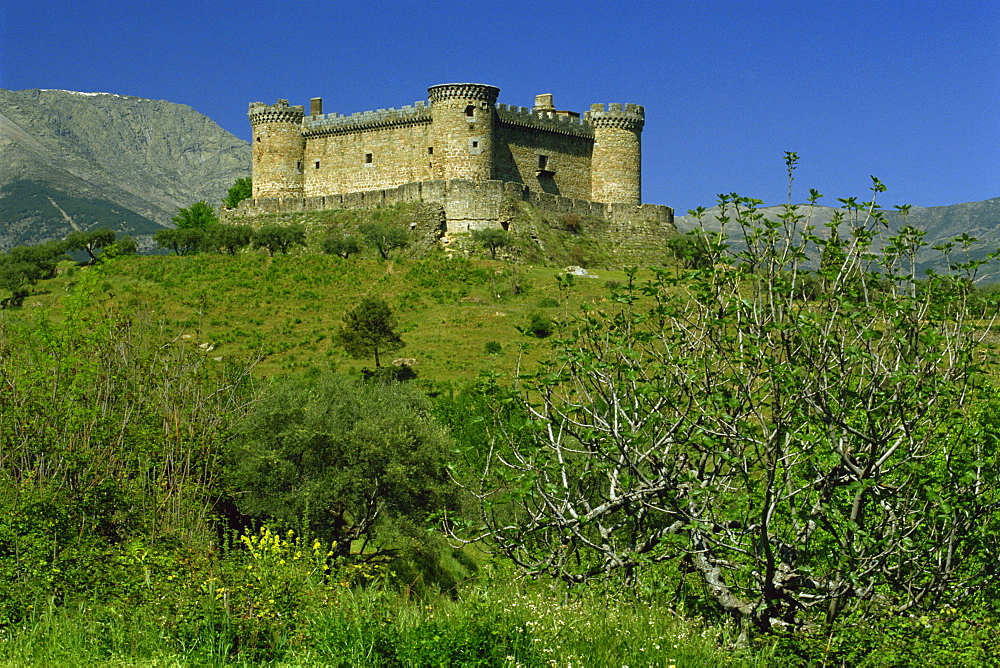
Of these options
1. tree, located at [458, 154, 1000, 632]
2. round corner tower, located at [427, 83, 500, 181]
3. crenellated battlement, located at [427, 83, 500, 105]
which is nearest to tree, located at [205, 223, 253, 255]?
round corner tower, located at [427, 83, 500, 181]

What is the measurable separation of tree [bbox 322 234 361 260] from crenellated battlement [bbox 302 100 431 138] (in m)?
8.97

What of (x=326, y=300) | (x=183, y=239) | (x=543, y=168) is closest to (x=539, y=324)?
(x=326, y=300)

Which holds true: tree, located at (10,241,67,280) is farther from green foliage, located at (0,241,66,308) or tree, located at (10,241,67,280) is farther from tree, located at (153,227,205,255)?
tree, located at (153,227,205,255)

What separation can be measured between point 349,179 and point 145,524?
49520 millimetres

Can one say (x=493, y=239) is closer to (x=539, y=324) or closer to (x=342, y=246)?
(x=342, y=246)

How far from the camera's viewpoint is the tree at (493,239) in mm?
54500

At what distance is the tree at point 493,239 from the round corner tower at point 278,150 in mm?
14335

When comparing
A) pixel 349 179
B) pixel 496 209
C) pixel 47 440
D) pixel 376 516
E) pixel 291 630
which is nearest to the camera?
pixel 291 630

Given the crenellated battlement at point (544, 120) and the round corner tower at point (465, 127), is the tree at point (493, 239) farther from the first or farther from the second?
the crenellated battlement at point (544, 120)

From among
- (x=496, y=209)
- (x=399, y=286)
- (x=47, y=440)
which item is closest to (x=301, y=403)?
(x=47, y=440)

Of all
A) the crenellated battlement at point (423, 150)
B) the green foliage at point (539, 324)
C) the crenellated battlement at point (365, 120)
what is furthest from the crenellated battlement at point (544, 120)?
the green foliage at point (539, 324)

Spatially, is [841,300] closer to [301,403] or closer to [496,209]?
[301,403]

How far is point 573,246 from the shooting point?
58531 millimetres

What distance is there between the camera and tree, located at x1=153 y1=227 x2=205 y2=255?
198ft
